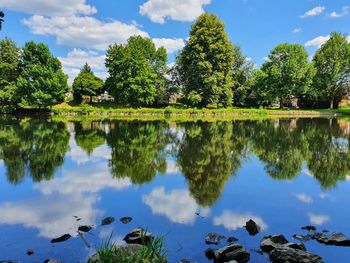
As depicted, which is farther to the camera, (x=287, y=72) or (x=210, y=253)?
(x=287, y=72)

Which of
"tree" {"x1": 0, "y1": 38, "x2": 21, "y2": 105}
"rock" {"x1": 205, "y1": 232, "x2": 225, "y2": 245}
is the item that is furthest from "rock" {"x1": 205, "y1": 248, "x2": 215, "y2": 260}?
"tree" {"x1": 0, "y1": 38, "x2": 21, "y2": 105}

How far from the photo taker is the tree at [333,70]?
7019 cm

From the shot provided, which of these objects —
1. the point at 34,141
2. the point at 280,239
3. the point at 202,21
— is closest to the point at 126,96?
the point at 202,21

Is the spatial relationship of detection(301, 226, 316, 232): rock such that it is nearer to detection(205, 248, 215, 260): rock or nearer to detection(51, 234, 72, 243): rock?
detection(205, 248, 215, 260): rock

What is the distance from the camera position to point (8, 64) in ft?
202

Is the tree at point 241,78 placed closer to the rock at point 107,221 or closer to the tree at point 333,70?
the tree at point 333,70

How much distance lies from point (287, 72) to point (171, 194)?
6217 cm

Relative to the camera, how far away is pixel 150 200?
409 inches

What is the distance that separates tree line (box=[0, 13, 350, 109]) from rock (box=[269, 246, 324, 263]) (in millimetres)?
53336

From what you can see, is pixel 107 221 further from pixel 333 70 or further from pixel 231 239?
pixel 333 70

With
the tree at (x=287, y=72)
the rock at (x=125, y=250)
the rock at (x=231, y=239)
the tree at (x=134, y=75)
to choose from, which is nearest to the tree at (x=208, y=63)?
the tree at (x=134, y=75)

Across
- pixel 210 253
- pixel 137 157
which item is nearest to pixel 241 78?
pixel 137 157

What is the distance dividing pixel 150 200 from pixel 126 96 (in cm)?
5498

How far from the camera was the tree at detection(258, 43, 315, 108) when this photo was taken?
66.8m
